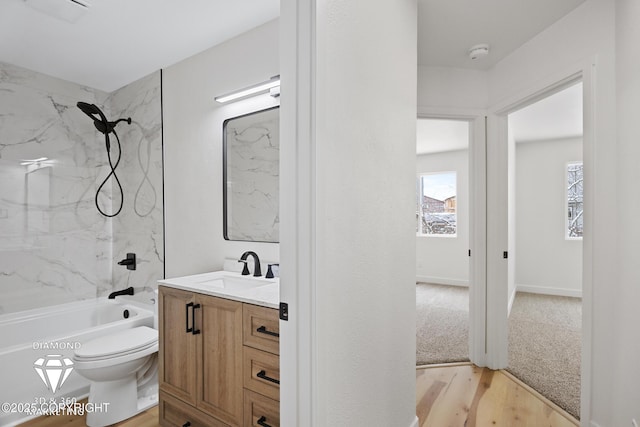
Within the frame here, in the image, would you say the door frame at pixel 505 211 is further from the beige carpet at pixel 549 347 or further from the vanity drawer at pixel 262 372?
the vanity drawer at pixel 262 372

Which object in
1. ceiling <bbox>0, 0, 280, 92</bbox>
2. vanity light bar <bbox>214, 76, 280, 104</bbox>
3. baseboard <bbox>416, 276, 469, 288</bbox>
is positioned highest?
ceiling <bbox>0, 0, 280, 92</bbox>

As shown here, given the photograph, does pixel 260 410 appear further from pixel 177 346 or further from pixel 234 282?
pixel 234 282

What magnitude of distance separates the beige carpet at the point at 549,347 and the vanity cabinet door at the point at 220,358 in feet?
6.70

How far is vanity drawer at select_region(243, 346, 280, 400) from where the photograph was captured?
1459 millimetres

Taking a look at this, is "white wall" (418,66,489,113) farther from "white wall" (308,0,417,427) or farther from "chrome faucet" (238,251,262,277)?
"chrome faucet" (238,251,262,277)

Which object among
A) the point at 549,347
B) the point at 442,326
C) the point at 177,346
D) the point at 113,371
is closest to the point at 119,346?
the point at 113,371

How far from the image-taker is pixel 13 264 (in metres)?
2.71

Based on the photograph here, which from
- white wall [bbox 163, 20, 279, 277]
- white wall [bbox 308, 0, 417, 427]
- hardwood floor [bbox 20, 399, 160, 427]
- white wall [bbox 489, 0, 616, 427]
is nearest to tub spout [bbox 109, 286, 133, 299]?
white wall [bbox 163, 20, 279, 277]

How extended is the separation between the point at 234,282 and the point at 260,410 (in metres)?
0.80

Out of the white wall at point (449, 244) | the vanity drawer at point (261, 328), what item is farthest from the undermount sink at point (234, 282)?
the white wall at point (449, 244)

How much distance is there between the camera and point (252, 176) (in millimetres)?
2375

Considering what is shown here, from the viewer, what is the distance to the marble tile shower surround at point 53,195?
2.72 metres

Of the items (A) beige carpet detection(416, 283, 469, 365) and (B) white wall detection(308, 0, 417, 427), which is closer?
(B) white wall detection(308, 0, 417, 427)

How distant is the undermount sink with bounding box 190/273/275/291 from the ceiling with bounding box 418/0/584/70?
6.05 feet
